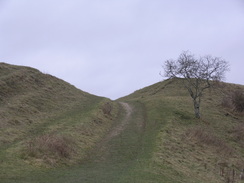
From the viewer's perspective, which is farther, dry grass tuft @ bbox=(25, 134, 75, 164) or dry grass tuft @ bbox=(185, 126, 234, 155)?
dry grass tuft @ bbox=(185, 126, 234, 155)

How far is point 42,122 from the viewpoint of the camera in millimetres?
33344

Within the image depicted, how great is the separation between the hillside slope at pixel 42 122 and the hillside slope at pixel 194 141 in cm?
653

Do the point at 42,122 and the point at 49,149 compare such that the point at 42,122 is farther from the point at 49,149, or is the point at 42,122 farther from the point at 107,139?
the point at 49,149

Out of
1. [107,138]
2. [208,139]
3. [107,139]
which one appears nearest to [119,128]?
[107,138]

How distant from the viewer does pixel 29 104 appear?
3822 cm

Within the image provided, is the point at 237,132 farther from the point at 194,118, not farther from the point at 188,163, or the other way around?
the point at 188,163

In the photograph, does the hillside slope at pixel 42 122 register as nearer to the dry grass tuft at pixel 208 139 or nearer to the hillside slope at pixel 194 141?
the hillside slope at pixel 194 141

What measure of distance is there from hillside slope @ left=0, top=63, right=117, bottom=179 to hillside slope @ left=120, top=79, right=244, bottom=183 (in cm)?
653

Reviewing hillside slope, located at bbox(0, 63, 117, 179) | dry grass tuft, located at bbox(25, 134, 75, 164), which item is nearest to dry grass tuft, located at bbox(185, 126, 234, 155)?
hillside slope, located at bbox(0, 63, 117, 179)

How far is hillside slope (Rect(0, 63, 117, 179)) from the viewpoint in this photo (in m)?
20.6

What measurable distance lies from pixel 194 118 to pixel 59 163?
2514cm

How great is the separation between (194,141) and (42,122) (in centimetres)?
1748

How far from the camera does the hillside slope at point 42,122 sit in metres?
20.6

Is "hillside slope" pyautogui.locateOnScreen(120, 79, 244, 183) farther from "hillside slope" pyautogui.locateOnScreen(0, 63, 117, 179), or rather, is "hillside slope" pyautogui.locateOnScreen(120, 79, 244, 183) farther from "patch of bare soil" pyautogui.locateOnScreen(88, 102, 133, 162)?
"hillside slope" pyautogui.locateOnScreen(0, 63, 117, 179)
